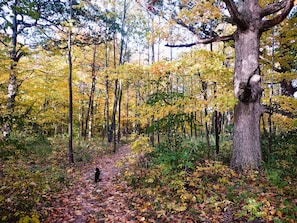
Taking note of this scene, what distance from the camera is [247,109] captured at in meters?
6.11

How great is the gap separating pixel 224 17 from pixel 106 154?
9633mm

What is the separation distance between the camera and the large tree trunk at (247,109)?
5914 mm

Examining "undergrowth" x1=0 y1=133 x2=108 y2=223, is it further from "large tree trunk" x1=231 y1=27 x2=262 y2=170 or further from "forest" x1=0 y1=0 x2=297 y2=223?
"large tree trunk" x1=231 y1=27 x2=262 y2=170

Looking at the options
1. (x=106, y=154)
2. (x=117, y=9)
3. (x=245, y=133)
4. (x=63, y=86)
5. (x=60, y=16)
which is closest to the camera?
(x=245, y=133)

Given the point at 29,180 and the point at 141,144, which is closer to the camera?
the point at 29,180

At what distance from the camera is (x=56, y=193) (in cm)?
548

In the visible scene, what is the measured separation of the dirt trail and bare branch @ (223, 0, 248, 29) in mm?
5579

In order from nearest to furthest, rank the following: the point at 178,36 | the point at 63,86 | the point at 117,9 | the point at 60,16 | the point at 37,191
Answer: the point at 37,191, the point at 178,36, the point at 60,16, the point at 63,86, the point at 117,9

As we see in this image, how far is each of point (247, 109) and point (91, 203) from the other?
15.9 feet

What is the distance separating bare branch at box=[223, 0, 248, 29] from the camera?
5.56 m

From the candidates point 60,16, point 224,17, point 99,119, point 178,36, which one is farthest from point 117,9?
point 99,119

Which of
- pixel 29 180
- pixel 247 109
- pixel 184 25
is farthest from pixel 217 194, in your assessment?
pixel 184 25

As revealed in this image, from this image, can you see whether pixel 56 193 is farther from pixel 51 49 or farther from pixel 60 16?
pixel 60 16

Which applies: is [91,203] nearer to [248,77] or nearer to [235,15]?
[248,77]
